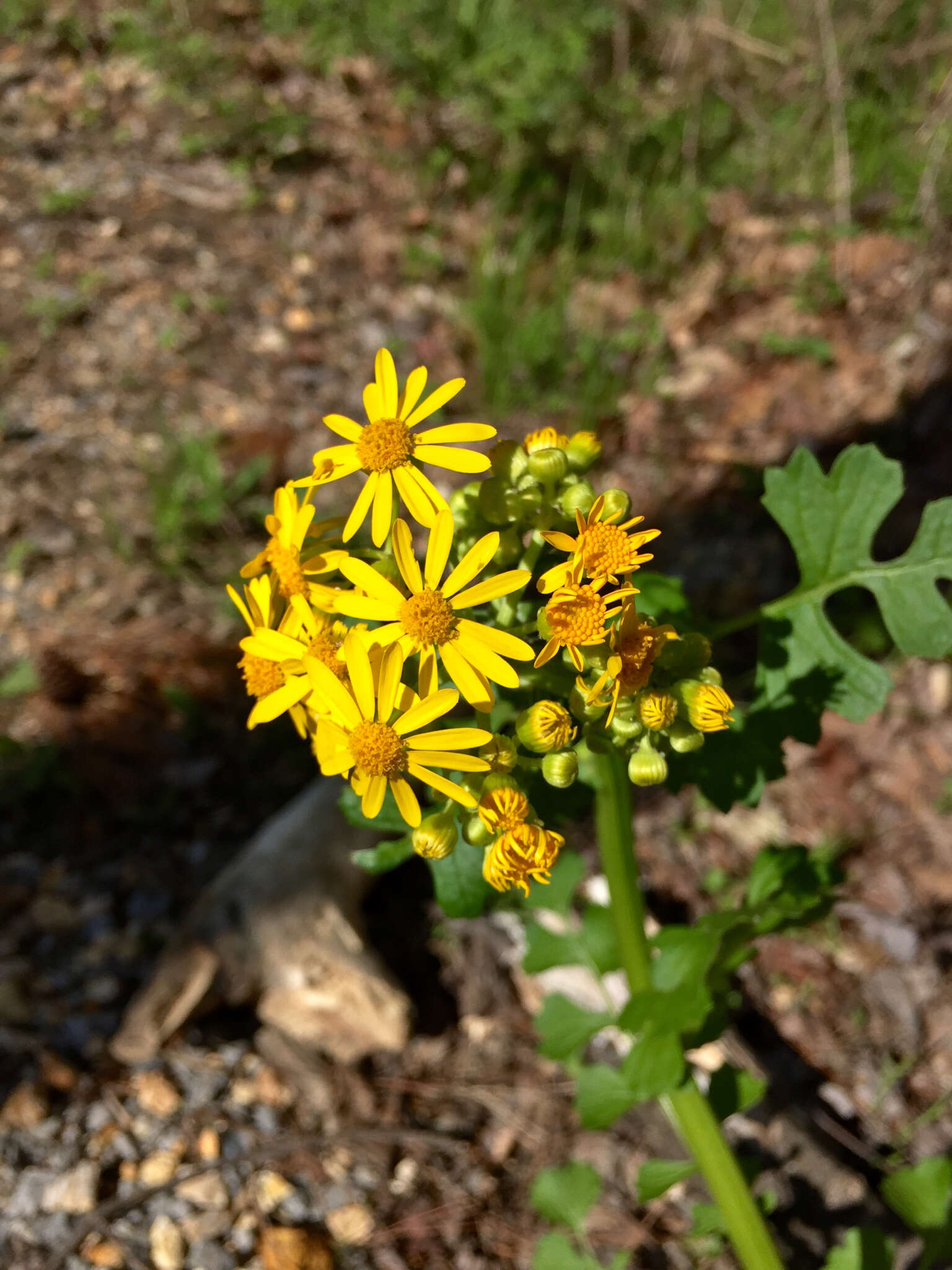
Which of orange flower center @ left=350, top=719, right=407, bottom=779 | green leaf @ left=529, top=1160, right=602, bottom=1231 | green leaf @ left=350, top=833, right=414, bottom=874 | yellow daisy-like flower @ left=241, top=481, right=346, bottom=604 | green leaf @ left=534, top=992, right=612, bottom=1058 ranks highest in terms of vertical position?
yellow daisy-like flower @ left=241, top=481, right=346, bottom=604

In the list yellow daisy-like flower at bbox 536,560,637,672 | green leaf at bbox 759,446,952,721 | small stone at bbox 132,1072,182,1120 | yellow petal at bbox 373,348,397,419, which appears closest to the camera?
yellow daisy-like flower at bbox 536,560,637,672

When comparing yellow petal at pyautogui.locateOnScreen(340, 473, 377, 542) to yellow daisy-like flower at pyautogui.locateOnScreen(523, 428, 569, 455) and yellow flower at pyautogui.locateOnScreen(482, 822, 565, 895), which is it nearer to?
yellow daisy-like flower at pyautogui.locateOnScreen(523, 428, 569, 455)

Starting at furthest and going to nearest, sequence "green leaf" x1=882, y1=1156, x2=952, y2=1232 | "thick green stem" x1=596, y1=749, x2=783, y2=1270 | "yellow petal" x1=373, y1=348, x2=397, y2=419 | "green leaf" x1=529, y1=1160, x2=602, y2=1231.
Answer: "green leaf" x1=529, y1=1160, x2=602, y2=1231, "green leaf" x1=882, y1=1156, x2=952, y2=1232, "thick green stem" x1=596, y1=749, x2=783, y2=1270, "yellow petal" x1=373, y1=348, x2=397, y2=419

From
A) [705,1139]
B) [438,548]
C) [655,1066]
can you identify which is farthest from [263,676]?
[705,1139]

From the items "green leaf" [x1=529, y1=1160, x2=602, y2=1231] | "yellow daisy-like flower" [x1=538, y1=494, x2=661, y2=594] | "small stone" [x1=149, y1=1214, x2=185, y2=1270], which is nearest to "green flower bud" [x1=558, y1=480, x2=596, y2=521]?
"yellow daisy-like flower" [x1=538, y1=494, x2=661, y2=594]

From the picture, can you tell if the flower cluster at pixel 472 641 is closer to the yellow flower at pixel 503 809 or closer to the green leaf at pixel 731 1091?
the yellow flower at pixel 503 809

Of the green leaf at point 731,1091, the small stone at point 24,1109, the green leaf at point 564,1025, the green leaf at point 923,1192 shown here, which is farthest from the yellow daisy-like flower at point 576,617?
the small stone at point 24,1109

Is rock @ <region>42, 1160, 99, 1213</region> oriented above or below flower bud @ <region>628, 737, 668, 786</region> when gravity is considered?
below

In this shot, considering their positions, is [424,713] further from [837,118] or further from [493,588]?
[837,118]
